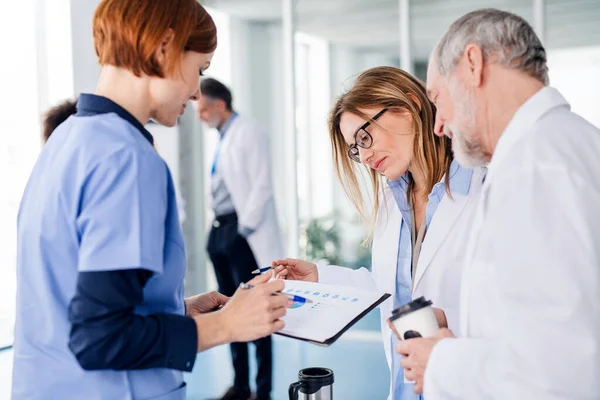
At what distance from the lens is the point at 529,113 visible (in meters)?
1.18

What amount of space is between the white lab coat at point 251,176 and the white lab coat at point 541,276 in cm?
304

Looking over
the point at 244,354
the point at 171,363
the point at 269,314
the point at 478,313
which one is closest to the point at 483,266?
the point at 478,313

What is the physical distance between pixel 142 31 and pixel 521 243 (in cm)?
77

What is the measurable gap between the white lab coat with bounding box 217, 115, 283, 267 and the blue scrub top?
2930mm

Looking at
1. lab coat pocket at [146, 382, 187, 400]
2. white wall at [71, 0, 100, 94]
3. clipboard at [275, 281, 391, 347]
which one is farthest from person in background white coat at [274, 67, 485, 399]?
white wall at [71, 0, 100, 94]

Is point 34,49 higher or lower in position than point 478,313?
higher

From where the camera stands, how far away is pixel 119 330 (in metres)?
1.04

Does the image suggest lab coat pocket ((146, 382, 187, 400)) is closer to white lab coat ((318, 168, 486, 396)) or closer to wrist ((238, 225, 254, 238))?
white lab coat ((318, 168, 486, 396))

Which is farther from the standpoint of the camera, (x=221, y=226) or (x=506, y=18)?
(x=221, y=226)

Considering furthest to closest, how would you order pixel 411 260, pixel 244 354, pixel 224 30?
pixel 224 30
pixel 244 354
pixel 411 260

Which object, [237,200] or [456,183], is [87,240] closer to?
[456,183]

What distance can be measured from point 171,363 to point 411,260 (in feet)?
3.30

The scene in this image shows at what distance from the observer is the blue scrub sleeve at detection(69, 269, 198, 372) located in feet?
3.38

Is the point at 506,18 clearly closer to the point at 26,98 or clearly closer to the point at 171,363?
the point at 171,363
